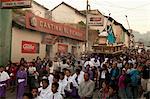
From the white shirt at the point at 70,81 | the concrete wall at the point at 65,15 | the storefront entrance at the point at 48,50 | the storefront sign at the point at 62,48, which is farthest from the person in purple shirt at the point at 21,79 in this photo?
the concrete wall at the point at 65,15

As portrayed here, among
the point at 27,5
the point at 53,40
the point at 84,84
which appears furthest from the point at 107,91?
the point at 53,40

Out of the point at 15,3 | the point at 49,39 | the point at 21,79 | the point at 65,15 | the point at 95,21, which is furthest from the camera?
the point at 65,15

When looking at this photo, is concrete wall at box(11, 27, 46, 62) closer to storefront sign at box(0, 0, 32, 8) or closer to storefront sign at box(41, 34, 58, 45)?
storefront sign at box(41, 34, 58, 45)

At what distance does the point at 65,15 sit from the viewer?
58906 millimetres

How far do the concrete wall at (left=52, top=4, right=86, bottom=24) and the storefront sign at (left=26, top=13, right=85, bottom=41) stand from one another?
16402 mm

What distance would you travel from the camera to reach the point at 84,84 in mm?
12289

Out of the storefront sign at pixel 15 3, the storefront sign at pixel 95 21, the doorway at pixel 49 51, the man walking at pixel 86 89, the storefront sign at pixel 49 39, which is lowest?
the man walking at pixel 86 89

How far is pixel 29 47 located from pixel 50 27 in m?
3.94

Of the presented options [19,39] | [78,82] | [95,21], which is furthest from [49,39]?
[78,82]

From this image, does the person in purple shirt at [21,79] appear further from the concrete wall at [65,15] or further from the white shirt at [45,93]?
the concrete wall at [65,15]

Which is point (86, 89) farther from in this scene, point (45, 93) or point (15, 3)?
point (15, 3)

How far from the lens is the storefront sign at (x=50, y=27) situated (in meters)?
25.5

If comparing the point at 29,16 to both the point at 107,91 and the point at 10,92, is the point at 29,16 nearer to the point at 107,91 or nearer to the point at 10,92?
the point at 10,92

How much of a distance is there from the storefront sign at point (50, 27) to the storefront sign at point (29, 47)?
1132 millimetres
